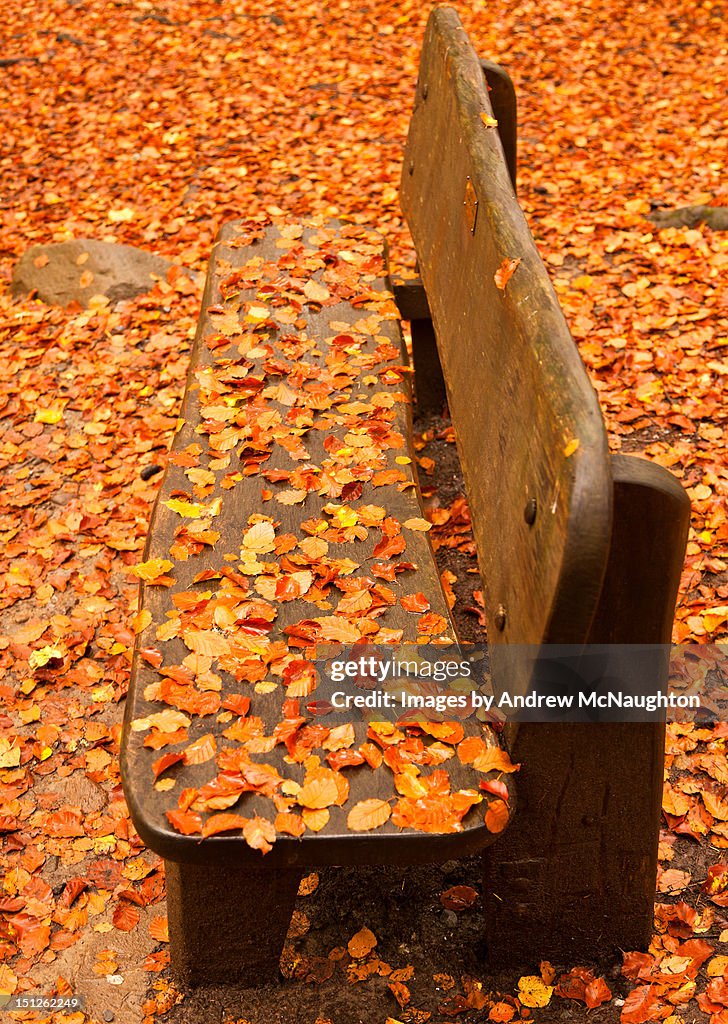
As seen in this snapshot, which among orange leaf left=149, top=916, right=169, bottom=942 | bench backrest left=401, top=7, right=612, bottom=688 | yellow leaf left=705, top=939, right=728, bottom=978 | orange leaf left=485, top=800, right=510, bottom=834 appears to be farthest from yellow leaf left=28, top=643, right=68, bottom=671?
yellow leaf left=705, top=939, right=728, bottom=978

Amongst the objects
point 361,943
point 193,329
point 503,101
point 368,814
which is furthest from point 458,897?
point 193,329

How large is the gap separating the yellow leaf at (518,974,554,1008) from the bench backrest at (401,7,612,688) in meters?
0.77

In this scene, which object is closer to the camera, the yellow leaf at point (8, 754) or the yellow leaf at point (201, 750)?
the yellow leaf at point (201, 750)

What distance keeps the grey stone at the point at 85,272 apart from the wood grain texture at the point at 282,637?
185cm

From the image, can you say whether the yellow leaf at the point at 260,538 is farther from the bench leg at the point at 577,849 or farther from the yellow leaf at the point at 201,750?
the bench leg at the point at 577,849

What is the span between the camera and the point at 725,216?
4.77 meters

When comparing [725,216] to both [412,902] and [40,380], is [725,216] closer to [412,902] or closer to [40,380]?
[40,380]

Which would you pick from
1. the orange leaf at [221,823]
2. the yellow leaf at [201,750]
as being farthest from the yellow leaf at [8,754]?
the orange leaf at [221,823]

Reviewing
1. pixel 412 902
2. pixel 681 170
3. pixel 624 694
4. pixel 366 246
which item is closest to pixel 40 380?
pixel 366 246

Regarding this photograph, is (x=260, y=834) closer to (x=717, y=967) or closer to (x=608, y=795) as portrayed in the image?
(x=608, y=795)

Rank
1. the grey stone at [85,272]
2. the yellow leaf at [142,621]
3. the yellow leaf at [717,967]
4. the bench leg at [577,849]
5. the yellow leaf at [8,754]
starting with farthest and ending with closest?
the grey stone at [85,272] < the yellow leaf at [8,754] < the yellow leaf at [717,967] < the yellow leaf at [142,621] < the bench leg at [577,849]

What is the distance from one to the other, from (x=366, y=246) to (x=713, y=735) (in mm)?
1986

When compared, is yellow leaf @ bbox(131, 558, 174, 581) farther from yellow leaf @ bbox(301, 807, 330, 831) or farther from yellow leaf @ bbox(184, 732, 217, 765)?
yellow leaf @ bbox(301, 807, 330, 831)

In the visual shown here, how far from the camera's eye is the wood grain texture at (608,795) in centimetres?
164
